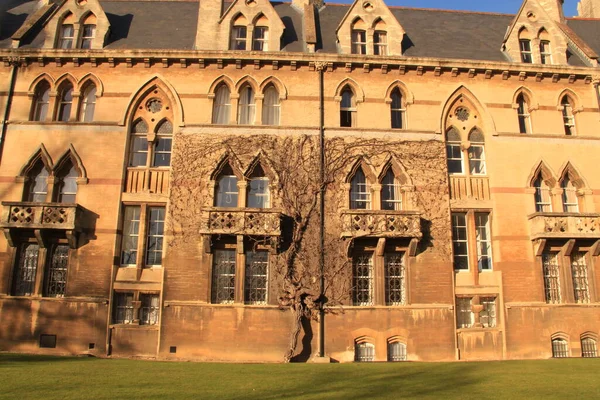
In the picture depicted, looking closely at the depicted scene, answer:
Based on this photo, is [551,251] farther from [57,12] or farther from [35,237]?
[57,12]

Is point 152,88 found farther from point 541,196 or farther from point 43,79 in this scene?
point 541,196

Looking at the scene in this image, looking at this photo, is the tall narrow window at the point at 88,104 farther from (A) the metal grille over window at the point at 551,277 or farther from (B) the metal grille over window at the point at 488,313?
(A) the metal grille over window at the point at 551,277

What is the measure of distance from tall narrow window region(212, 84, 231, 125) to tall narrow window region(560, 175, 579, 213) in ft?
50.5

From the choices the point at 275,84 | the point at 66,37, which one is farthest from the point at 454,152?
the point at 66,37

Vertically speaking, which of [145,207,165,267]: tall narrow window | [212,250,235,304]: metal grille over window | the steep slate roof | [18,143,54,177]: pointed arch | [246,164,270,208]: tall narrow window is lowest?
[212,250,235,304]: metal grille over window

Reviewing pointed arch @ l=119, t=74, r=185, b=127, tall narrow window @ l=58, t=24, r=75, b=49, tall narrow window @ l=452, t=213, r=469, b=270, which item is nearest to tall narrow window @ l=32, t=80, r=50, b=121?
tall narrow window @ l=58, t=24, r=75, b=49

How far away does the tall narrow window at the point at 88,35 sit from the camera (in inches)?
853

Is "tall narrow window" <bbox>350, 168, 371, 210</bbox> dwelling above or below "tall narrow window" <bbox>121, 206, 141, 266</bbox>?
above

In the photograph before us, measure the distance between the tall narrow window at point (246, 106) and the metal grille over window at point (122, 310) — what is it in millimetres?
8856

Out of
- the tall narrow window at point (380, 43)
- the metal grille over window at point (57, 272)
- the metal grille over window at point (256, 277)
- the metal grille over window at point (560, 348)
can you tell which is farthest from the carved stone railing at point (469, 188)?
the metal grille over window at point (57, 272)

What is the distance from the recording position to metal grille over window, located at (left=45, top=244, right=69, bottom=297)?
18.7m

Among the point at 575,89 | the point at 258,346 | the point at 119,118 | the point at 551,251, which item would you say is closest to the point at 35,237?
the point at 119,118

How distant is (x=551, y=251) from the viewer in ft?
65.9

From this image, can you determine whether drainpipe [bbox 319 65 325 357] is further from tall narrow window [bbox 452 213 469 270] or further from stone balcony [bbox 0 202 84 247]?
stone balcony [bbox 0 202 84 247]
